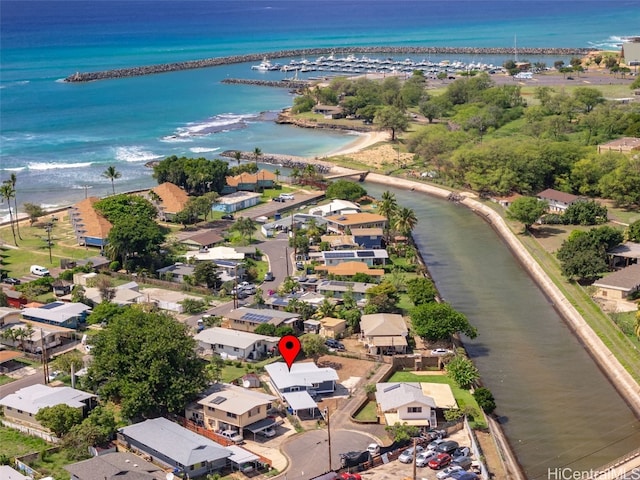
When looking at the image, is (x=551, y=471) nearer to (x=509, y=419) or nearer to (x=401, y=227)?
(x=509, y=419)

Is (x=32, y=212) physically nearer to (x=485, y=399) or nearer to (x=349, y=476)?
(x=485, y=399)

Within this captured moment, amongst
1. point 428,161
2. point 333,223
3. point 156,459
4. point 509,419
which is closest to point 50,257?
point 333,223

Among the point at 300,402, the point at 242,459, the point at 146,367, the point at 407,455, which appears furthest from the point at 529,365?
the point at 146,367

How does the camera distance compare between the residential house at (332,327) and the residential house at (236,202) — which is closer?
the residential house at (332,327)

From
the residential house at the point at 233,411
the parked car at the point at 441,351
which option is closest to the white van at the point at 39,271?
the residential house at the point at 233,411

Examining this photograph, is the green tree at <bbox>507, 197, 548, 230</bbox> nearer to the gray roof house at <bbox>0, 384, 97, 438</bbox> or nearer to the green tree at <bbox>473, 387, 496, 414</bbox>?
the green tree at <bbox>473, 387, 496, 414</bbox>

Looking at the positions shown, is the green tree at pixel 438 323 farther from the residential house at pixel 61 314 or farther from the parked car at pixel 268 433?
the residential house at pixel 61 314
